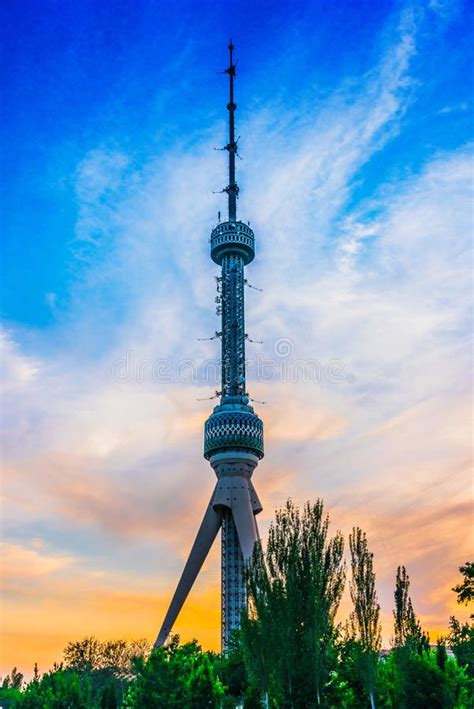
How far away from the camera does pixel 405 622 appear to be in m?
34.8

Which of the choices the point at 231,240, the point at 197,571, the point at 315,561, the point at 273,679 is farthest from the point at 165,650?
the point at 231,240

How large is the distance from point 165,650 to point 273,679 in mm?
5250

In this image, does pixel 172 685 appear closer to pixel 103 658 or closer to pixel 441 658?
pixel 441 658

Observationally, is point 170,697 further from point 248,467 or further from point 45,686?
point 248,467

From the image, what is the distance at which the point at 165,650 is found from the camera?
31.1 metres

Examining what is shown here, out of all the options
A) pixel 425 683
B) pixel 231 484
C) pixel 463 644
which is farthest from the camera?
Answer: pixel 231 484

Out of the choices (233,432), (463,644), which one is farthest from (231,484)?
(463,644)

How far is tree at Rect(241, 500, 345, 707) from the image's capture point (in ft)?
91.9

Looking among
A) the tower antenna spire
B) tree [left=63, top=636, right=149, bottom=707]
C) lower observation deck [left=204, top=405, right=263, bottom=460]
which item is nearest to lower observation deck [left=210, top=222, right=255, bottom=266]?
the tower antenna spire

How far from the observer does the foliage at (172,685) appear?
93.5ft

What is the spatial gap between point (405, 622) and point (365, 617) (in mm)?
3443

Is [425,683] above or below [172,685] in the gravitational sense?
above

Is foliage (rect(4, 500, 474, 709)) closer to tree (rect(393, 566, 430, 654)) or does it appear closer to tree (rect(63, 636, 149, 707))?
tree (rect(393, 566, 430, 654))

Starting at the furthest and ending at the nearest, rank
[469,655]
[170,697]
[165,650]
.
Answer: [469,655] → [165,650] → [170,697]
